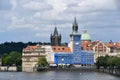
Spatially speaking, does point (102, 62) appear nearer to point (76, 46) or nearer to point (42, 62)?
point (42, 62)

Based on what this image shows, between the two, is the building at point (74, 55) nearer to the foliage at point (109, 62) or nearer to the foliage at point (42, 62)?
the foliage at point (42, 62)

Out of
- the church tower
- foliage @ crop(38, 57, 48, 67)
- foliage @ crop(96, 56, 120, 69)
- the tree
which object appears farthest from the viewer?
the church tower

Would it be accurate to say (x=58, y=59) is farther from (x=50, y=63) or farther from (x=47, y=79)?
(x=47, y=79)

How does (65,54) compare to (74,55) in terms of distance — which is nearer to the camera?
(65,54)

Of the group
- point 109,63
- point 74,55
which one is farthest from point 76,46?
point 109,63

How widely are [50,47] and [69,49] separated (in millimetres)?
5720

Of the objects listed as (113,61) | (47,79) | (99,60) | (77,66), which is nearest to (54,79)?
(47,79)

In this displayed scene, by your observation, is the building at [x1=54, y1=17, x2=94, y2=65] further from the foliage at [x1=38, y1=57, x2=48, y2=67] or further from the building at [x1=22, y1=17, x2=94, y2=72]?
the foliage at [x1=38, y1=57, x2=48, y2=67]

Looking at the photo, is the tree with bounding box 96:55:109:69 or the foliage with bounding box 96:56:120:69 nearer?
the foliage with bounding box 96:56:120:69

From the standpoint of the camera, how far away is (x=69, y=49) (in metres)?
199

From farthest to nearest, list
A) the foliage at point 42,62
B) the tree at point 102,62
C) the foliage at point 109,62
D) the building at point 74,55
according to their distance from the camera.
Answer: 1. the building at point 74,55
2. the foliage at point 42,62
3. the tree at point 102,62
4. the foliage at point 109,62

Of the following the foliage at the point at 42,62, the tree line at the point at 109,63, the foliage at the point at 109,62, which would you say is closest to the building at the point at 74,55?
the foliage at the point at 42,62

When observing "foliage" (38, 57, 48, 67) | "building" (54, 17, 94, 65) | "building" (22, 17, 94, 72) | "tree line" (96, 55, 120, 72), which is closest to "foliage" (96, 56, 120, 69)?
"tree line" (96, 55, 120, 72)

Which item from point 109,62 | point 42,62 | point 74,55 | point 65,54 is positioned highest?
point 65,54
